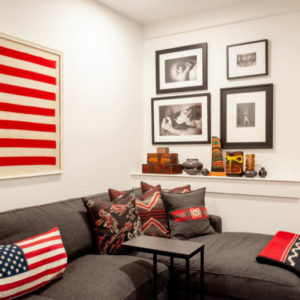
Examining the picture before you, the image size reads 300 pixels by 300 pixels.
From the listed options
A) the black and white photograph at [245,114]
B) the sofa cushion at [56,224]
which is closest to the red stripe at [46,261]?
the sofa cushion at [56,224]

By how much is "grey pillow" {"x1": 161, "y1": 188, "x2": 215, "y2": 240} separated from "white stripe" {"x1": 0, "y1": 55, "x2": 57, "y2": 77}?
1399mm

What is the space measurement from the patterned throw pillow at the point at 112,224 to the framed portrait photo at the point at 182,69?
1697 mm

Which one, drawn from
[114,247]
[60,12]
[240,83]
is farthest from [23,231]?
[240,83]

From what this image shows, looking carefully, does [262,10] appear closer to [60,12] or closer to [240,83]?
[240,83]

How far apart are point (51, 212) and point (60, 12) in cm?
170

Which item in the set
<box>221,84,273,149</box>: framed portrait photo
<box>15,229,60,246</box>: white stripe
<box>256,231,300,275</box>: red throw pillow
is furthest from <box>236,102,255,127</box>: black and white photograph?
<box>15,229,60,246</box>: white stripe

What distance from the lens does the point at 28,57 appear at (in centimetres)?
264

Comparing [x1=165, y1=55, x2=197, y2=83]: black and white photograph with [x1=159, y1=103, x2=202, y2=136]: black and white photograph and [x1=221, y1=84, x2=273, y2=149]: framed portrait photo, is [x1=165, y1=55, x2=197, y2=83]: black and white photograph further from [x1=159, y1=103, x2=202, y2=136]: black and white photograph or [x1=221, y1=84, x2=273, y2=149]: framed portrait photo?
[x1=221, y1=84, x2=273, y2=149]: framed portrait photo

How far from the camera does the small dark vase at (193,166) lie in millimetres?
3594

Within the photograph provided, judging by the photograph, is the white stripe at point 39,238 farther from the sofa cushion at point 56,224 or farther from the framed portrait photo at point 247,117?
the framed portrait photo at point 247,117

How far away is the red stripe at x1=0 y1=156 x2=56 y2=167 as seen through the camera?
247 cm

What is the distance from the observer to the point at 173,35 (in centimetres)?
387

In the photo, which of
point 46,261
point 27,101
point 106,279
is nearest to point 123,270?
point 106,279

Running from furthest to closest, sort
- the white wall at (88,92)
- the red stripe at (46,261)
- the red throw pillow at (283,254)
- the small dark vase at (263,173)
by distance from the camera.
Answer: the small dark vase at (263,173)
the white wall at (88,92)
the red throw pillow at (283,254)
the red stripe at (46,261)
